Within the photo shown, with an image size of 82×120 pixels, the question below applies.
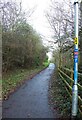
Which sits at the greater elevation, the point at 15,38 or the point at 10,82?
the point at 15,38

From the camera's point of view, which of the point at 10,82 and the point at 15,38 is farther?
the point at 15,38

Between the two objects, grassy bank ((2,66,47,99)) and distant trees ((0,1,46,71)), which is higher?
distant trees ((0,1,46,71))

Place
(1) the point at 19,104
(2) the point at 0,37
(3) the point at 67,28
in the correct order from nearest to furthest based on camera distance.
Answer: (1) the point at 19,104 → (2) the point at 0,37 → (3) the point at 67,28

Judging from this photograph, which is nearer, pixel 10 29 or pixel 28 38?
pixel 10 29

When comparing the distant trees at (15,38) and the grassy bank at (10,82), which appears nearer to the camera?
the grassy bank at (10,82)

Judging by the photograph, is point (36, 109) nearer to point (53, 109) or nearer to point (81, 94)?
point (53, 109)

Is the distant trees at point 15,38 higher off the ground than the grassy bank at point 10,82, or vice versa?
the distant trees at point 15,38

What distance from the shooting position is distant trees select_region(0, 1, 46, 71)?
19359 mm

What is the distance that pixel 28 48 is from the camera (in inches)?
1293

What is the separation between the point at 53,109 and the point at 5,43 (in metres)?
12.8

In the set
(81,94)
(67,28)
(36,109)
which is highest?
(67,28)

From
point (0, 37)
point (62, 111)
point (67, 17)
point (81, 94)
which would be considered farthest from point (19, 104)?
point (67, 17)

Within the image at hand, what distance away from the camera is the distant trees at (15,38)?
19.4m

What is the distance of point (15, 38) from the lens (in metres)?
22.6
